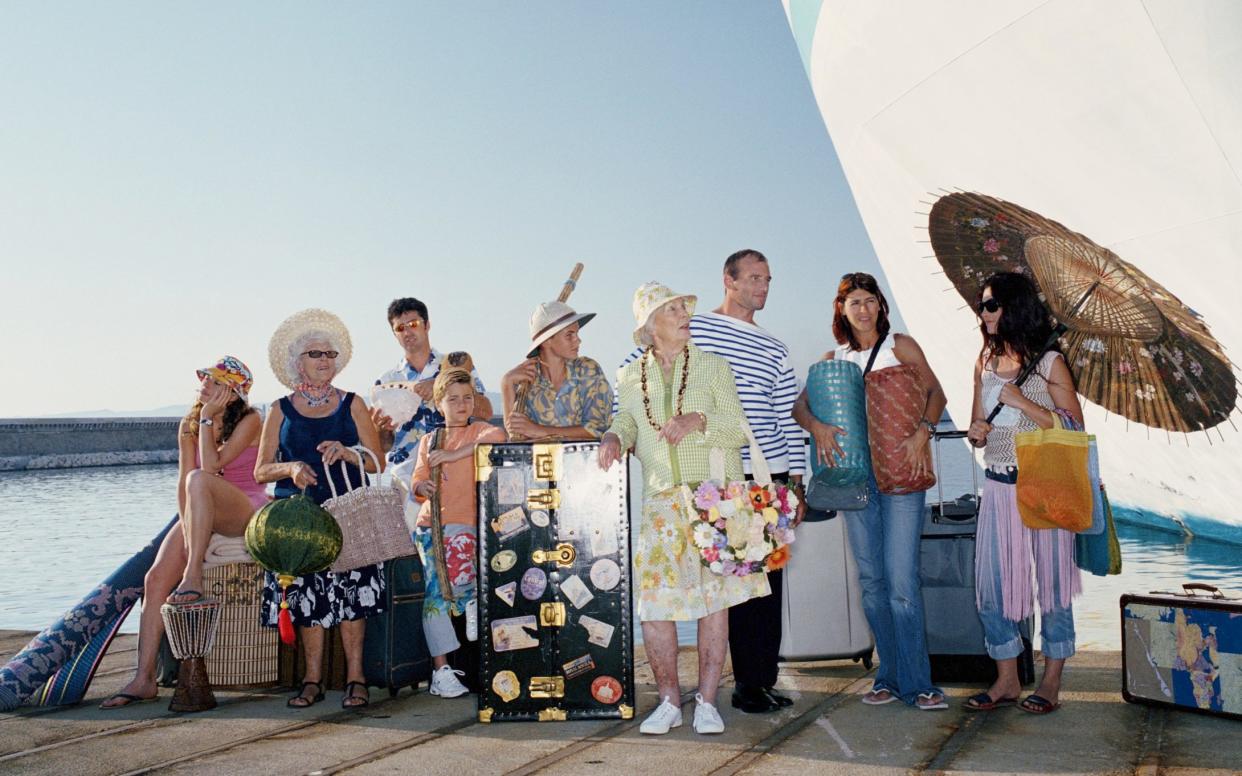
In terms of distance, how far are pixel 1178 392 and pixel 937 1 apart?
2984mm

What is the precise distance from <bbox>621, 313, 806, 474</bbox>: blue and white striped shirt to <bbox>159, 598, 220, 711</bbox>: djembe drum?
284 centimetres

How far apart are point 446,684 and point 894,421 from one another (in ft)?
8.59

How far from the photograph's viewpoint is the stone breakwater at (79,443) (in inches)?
2041

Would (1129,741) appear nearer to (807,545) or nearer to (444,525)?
(807,545)

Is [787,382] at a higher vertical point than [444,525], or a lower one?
higher

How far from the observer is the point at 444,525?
220 inches

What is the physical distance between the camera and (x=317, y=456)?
5.61 meters

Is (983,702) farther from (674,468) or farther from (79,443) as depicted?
(79,443)

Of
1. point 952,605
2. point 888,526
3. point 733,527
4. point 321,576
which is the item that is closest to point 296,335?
point 321,576

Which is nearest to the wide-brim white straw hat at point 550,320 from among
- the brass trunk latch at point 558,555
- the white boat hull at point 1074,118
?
the brass trunk latch at point 558,555

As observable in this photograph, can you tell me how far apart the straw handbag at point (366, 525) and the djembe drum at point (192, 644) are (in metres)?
0.73

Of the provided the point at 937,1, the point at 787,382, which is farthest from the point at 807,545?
the point at 937,1

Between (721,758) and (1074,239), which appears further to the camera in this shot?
(1074,239)

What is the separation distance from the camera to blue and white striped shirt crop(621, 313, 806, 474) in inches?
201
